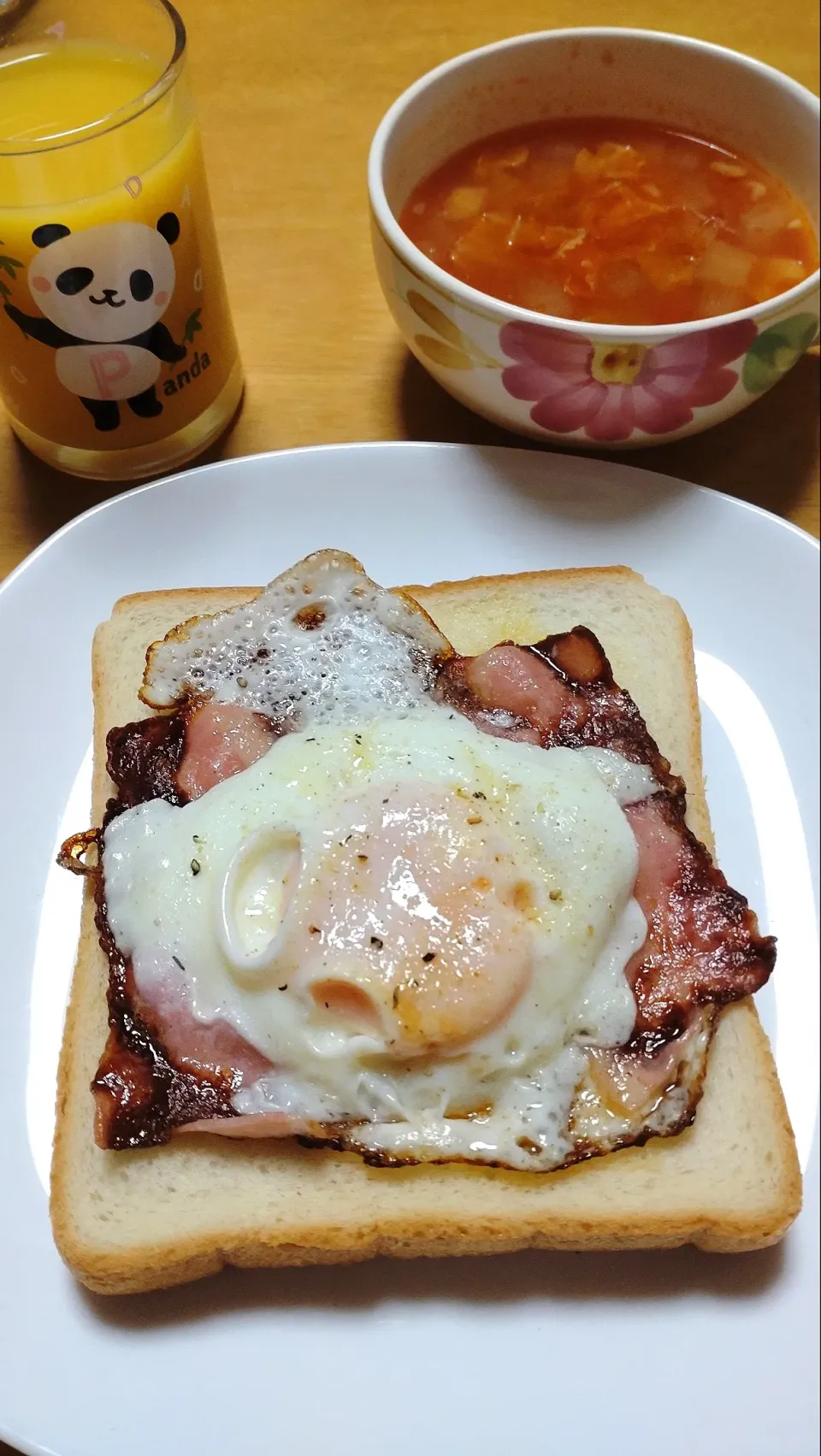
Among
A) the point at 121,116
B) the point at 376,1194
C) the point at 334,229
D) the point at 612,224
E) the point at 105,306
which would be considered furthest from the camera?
the point at 334,229

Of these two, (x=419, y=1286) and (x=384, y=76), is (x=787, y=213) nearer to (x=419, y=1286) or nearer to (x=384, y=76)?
(x=384, y=76)

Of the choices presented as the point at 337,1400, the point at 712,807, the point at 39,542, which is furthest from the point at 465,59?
the point at 337,1400

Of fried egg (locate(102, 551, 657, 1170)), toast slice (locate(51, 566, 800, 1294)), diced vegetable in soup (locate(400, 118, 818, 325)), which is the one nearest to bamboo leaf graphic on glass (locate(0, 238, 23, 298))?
diced vegetable in soup (locate(400, 118, 818, 325))

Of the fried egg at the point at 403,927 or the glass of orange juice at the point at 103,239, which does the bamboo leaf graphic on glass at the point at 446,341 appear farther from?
the fried egg at the point at 403,927

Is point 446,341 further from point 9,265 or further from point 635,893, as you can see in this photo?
point 635,893

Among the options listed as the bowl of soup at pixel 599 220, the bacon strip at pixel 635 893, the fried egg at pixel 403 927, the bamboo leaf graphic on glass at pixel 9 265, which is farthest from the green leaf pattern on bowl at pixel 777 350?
the bamboo leaf graphic on glass at pixel 9 265

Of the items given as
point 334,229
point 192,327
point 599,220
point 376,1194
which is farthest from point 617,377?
point 376,1194
